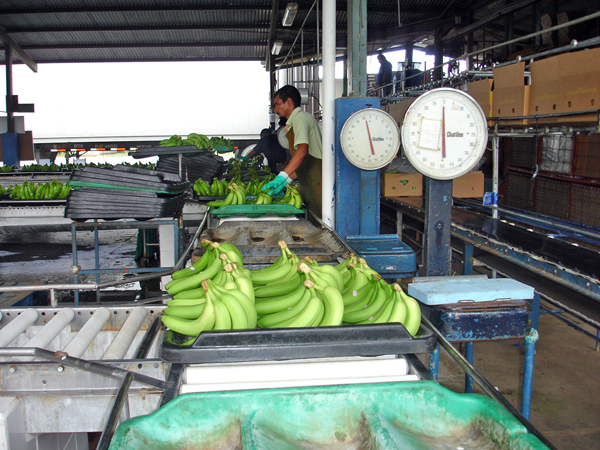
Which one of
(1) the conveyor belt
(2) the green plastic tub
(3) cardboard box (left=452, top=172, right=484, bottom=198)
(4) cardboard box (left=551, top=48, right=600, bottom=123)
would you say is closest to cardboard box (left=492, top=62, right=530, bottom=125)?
(4) cardboard box (left=551, top=48, right=600, bottom=123)

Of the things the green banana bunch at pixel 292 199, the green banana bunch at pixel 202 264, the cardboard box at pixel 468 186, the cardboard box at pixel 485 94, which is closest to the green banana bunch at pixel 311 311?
the green banana bunch at pixel 202 264

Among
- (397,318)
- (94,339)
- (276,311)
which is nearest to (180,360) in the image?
(276,311)

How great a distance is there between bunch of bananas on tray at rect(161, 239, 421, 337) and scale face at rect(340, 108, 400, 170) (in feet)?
4.78

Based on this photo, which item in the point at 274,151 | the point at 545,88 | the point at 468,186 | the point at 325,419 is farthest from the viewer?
the point at 274,151

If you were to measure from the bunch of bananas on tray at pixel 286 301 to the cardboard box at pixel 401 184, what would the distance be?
4.00m

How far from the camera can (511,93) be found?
13.0ft

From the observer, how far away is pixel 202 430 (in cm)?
97

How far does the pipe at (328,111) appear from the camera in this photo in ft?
10.9

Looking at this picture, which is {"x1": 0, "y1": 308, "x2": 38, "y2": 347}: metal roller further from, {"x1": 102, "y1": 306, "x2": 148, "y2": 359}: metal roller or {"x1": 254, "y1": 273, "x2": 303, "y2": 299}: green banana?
{"x1": 254, "y1": 273, "x2": 303, "y2": 299}: green banana

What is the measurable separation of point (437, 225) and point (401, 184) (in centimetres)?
323

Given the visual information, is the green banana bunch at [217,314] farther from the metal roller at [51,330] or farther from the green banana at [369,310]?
the metal roller at [51,330]

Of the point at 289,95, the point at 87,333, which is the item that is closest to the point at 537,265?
the point at 87,333

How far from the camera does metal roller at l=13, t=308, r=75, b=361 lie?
174cm

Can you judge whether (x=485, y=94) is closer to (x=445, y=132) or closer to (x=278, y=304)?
(x=445, y=132)
